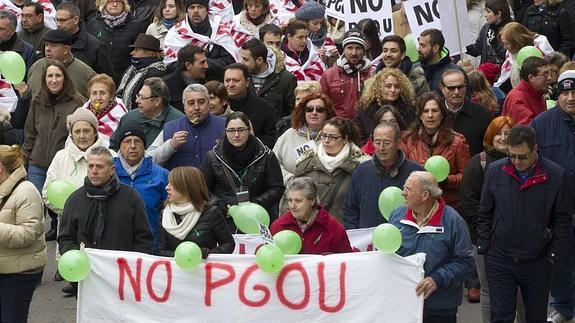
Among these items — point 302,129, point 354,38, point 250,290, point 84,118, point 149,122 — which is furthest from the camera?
point 354,38

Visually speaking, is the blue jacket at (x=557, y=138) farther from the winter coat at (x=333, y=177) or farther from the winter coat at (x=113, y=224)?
the winter coat at (x=113, y=224)

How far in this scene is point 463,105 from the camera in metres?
12.8

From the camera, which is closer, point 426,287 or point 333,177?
point 426,287

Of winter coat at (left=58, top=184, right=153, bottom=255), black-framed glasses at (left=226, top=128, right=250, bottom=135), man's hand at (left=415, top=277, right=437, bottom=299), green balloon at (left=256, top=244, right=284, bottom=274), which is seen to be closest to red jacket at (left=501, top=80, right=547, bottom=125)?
black-framed glasses at (left=226, top=128, right=250, bottom=135)

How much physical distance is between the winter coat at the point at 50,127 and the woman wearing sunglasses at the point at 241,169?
2193mm

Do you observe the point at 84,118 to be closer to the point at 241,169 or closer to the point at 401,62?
the point at 241,169

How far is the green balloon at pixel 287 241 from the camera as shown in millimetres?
10070

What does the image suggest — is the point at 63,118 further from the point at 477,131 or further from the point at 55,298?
the point at 477,131

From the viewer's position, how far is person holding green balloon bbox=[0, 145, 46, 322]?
10.6 m

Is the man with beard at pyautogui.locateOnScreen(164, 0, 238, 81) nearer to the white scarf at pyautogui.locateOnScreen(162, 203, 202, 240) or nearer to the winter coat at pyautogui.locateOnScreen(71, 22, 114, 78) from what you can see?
the winter coat at pyautogui.locateOnScreen(71, 22, 114, 78)

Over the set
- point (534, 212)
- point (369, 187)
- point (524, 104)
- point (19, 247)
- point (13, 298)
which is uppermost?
point (524, 104)

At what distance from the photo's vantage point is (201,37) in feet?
50.3

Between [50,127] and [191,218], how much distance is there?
3.35 metres

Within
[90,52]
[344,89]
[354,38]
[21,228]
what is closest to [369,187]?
[21,228]
